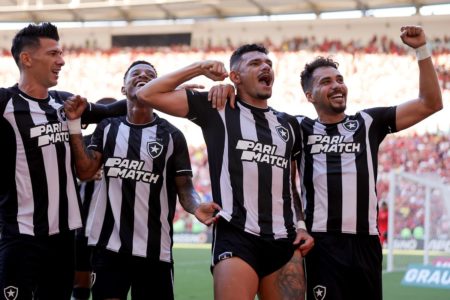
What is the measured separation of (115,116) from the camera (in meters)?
5.93

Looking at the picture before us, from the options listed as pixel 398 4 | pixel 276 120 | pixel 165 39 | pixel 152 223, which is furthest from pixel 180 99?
pixel 165 39

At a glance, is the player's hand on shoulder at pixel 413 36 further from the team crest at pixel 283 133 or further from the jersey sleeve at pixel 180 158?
the jersey sleeve at pixel 180 158

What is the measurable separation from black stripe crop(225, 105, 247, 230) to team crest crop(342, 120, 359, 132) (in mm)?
993

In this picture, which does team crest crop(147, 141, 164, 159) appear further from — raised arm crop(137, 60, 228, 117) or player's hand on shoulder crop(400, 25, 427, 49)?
player's hand on shoulder crop(400, 25, 427, 49)

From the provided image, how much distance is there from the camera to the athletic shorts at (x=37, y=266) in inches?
196

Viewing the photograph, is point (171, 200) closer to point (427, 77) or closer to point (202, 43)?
point (427, 77)

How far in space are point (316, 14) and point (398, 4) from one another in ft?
9.85

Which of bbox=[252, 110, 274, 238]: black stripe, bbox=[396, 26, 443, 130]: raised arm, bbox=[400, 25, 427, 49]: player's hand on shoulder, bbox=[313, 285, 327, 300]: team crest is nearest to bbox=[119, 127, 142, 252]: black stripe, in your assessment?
bbox=[252, 110, 274, 238]: black stripe

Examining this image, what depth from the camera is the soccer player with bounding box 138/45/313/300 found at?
488cm

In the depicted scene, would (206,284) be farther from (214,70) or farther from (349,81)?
(349,81)

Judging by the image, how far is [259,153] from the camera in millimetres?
5059

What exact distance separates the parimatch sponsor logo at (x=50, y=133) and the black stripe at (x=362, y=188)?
2062 mm

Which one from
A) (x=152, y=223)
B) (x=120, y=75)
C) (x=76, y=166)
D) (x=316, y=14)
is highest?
(x=316, y=14)

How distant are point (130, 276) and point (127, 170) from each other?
2.49 feet
